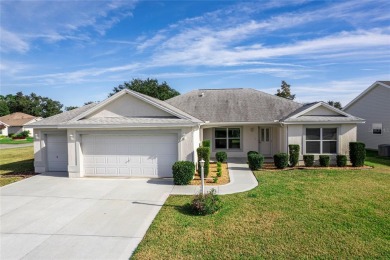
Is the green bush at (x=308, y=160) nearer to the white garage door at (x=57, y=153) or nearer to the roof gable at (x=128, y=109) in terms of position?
the roof gable at (x=128, y=109)

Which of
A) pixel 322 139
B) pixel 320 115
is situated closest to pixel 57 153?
pixel 322 139

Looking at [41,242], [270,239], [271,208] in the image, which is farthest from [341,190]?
[41,242]

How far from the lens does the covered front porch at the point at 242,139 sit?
20078 millimetres

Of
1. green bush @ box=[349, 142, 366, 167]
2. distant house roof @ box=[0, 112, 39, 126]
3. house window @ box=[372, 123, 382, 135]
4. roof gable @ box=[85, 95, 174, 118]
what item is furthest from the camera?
distant house roof @ box=[0, 112, 39, 126]

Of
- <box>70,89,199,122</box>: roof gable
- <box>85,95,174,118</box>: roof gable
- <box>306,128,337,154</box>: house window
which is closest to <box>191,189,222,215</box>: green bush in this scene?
<box>70,89,199,122</box>: roof gable

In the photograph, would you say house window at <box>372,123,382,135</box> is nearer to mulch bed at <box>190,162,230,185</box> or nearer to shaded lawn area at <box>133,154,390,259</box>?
shaded lawn area at <box>133,154,390,259</box>

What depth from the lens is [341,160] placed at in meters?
15.6

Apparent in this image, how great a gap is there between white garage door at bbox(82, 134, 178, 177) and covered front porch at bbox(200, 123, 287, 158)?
7.02 meters

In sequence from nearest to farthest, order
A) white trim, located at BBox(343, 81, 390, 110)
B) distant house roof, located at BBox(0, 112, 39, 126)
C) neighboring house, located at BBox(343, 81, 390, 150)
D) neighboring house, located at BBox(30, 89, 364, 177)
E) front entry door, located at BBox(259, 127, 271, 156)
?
neighboring house, located at BBox(30, 89, 364, 177)
front entry door, located at BBox(259, 127, 271, 156)
neighboring house, located at BBox(343, 81, 390, 150)
white trim, located at BBox(343, 81, 390, 110)
distant house roof, located at BBox(0, 112, 39, 126)

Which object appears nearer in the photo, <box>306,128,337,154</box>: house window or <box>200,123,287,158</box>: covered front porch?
<box>306,128,337,154</box>: house window

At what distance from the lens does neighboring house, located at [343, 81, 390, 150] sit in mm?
22647

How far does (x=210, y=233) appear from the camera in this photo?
6969mm

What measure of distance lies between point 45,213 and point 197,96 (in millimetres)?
16570

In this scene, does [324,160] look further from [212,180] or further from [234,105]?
[234,105]
